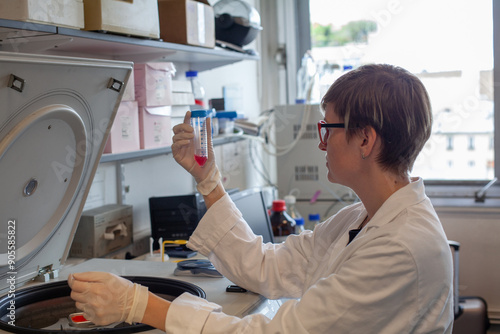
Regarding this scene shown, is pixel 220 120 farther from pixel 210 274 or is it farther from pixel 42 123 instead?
pixel 42 123

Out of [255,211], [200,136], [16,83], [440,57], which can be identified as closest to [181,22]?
[200,136]

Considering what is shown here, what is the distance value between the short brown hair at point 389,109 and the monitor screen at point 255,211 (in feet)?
3.17

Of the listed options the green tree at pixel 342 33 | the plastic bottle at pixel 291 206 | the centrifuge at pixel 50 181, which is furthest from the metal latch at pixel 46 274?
the green tree at pixel 342 33

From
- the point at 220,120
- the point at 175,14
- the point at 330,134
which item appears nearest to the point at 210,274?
the point at 330,134

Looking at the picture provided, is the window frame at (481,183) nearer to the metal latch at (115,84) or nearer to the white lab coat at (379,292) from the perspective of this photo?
the white lab coat at (379,292)

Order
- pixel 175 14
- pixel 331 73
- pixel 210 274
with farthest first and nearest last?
pixel 331 73 → pixel 175 14 → pixel 210 274

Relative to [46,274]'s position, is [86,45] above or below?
above

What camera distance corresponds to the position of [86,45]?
5.42 feet

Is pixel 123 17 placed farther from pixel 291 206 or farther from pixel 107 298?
pixel 291 206

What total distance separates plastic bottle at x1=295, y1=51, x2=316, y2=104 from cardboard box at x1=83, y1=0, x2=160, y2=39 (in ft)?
5.12

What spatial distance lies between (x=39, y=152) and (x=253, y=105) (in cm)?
222

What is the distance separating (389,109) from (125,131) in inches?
35.8

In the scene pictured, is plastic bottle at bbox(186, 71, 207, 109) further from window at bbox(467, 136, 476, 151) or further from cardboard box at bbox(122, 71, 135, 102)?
window at bbox(467, 136, 476, 151)

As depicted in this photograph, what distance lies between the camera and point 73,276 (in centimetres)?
118
